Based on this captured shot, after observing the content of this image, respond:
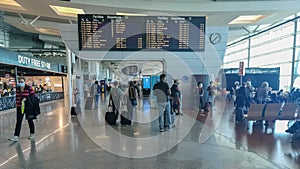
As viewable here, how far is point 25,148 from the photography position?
3.83 metres

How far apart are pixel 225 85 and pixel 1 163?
13280 mm

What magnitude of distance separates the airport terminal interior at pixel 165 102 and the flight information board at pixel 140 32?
3 cm

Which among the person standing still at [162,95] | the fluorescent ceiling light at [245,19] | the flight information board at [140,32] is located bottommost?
the person standing still at [162,95]

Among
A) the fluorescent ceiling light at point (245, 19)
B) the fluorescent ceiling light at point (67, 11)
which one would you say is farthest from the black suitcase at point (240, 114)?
the fluorescent ceiling light at point (67, 11)

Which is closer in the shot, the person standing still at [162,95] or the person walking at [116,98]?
the person standing still at [162,95]

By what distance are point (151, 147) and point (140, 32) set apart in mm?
3795

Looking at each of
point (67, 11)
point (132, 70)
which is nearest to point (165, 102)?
point (67, 11)

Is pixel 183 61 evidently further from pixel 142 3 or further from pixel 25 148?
pixel 25 148

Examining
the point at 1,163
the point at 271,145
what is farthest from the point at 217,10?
the point at 1,163

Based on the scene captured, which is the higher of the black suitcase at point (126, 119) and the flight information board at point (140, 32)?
the flight information board at point (140, 32)

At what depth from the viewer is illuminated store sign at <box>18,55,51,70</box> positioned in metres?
9.68

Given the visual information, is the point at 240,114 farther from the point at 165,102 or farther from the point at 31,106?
the point at 31,106

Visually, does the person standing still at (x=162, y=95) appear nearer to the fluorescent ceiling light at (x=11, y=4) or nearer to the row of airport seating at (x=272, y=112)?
the row of airport seating at (x=272, y=112)

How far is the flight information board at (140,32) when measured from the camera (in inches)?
236
